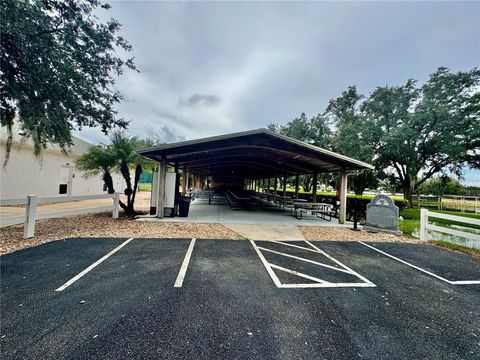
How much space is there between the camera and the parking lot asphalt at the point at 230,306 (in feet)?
6.36

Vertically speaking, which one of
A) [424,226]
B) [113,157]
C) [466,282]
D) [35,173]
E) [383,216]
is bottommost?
[466,282]

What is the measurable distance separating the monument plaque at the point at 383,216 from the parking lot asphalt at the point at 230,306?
2.91m

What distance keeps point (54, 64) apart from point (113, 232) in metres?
4.95

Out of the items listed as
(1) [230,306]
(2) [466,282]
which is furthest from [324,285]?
(2) [466,282]

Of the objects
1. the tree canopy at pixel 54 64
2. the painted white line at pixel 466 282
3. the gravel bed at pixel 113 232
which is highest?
the tree canopy at pixel 54 64

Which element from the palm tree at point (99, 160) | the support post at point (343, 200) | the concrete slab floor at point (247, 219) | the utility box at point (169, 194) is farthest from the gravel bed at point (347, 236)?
the palm tree at point (99, 160)

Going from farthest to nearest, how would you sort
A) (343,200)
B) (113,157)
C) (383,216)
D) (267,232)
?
1. (343,200)
2. (113,157)
3. (383,216)
4. (267,232)

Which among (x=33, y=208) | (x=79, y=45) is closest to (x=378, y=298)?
(x=33, y=208)

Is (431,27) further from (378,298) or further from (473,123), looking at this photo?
(378,298)

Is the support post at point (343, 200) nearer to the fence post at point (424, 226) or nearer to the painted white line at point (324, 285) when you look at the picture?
the fence post at point (424, 226)

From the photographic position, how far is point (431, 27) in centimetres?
984

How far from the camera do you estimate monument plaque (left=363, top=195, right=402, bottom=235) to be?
7.46m

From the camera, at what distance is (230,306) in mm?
2598

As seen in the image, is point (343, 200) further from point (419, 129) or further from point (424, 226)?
point (419, 129)
